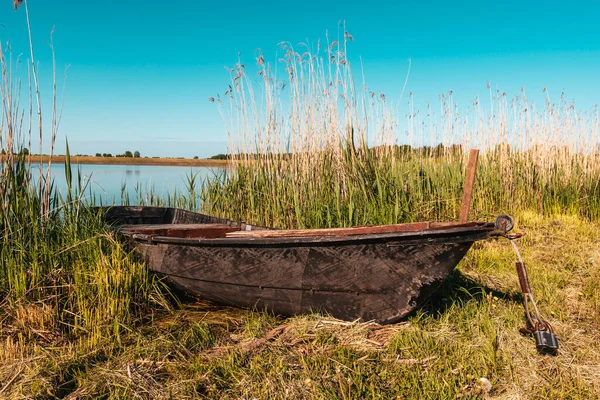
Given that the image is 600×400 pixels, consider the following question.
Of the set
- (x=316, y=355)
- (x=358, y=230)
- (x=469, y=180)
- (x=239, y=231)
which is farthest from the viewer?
(x=239, y=231)

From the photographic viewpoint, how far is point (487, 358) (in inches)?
100

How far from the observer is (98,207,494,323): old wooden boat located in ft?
8.73

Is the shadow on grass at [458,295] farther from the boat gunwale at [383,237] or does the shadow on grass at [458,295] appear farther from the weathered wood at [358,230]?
the boat gunwale at [383,237]

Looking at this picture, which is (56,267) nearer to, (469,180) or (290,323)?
(290,323)

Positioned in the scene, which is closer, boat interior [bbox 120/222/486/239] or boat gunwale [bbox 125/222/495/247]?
boat gunwale [bbox 125/222/495/247]

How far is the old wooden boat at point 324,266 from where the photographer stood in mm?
2662

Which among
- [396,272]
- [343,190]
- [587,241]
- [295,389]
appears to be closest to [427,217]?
[343,190]

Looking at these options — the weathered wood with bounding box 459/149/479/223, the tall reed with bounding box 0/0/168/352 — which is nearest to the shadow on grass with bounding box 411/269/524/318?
the weathered wood with bounding box 459/149/479/223

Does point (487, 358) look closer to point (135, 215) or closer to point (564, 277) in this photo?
point (564, 277)

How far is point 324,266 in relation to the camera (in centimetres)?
293

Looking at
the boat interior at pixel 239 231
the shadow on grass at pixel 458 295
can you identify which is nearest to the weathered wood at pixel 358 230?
the boat interior at pixel 239 231

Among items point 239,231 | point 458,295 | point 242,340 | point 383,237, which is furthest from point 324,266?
point 239,231

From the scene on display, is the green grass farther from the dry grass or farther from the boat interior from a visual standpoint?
the boat interior

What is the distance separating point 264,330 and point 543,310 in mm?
2147
